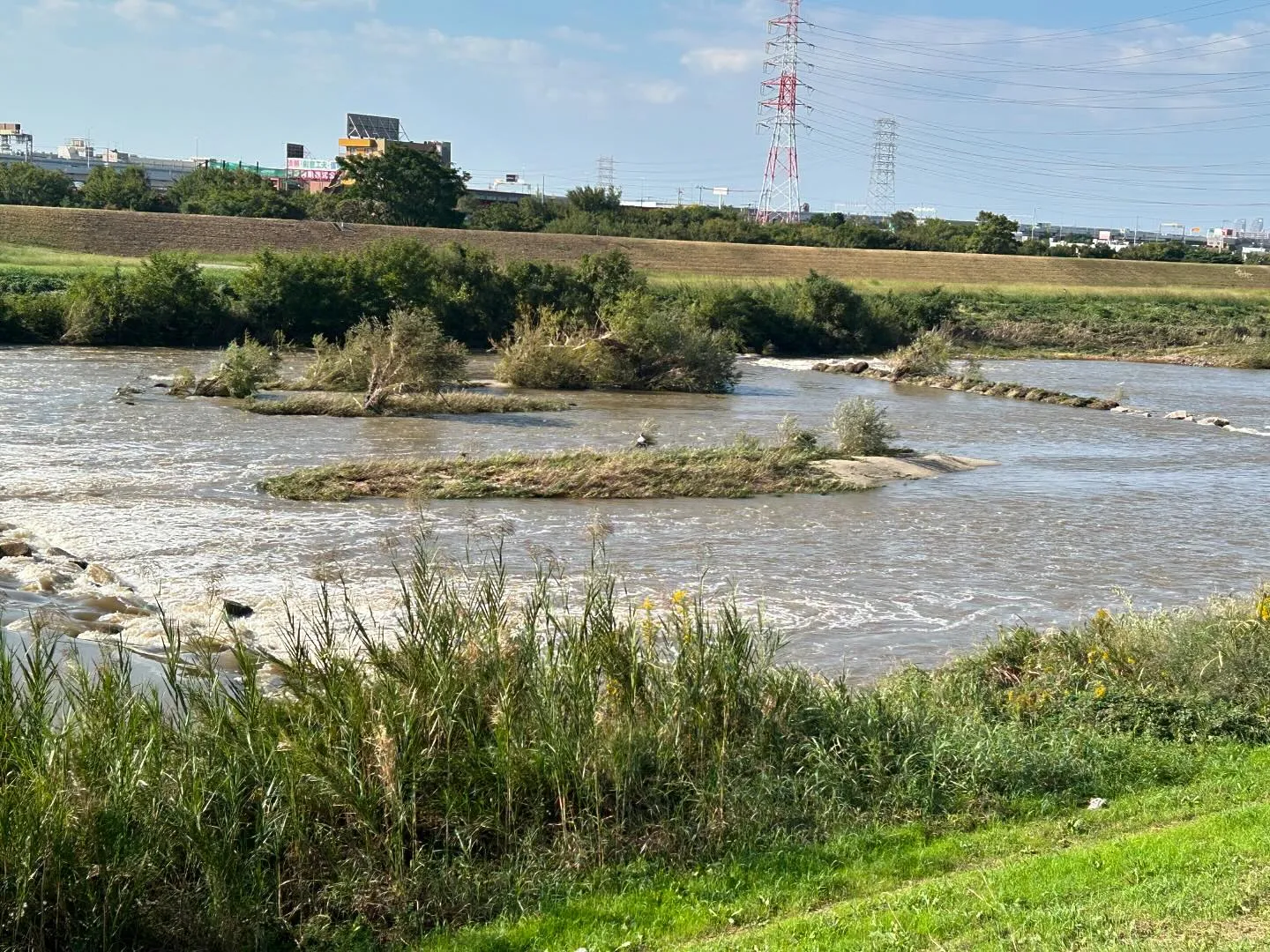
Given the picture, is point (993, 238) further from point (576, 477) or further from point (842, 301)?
point (576, 477)

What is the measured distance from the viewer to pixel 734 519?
22.5 m

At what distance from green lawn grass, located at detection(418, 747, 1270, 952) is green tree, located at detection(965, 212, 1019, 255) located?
106474 mm

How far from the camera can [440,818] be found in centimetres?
760

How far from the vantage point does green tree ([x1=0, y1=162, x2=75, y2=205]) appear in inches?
3465

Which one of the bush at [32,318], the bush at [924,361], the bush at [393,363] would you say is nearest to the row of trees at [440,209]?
the bush at [32,318]

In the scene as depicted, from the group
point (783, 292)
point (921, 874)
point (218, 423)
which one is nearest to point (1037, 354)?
point (783, 292)

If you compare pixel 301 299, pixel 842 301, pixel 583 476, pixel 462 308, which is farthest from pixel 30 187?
pixel 583 476

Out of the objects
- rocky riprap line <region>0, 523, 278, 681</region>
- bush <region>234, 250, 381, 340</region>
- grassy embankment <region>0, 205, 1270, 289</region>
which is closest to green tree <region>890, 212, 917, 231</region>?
grassy embankment <region>0, 205, 1270, 289</region>

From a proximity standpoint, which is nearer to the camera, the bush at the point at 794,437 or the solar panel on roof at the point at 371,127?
the bush at the point at 794,437

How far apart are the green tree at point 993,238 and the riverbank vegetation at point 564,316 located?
1200 inches

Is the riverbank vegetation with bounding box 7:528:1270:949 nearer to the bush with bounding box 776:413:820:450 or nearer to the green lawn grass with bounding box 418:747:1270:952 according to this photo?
the green lawn grass with bounding box 418:747:1270:952

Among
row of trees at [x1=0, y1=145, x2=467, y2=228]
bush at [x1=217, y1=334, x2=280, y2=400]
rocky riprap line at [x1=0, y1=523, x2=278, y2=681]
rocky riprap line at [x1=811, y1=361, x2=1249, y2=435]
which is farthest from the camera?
row of trees at [x1=0, y1=145, x2=467, y2=228]

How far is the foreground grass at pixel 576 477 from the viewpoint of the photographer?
2311cm

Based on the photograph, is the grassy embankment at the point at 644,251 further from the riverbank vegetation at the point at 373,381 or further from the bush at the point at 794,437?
the bush at the point at 794,437
